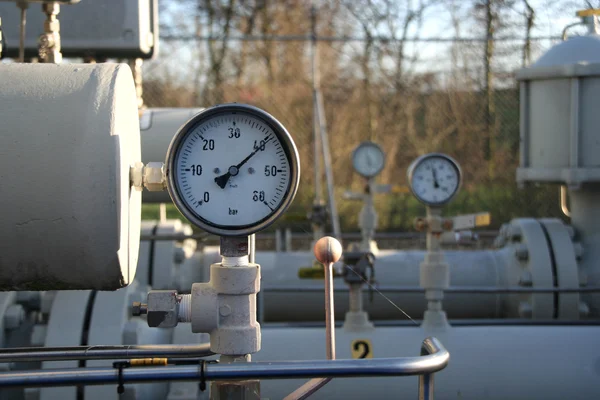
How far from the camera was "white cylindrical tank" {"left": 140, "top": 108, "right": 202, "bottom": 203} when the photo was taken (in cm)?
323

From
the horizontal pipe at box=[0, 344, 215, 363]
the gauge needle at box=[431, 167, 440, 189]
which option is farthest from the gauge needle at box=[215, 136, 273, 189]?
the gauge needle at box=[431, 167, 440, 189]

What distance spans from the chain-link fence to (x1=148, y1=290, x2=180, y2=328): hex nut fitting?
4.98 meters

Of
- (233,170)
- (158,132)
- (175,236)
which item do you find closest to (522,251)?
(175,236)

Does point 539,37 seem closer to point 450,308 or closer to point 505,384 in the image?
point 450,308

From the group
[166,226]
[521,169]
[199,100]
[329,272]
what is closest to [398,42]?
[199,100]

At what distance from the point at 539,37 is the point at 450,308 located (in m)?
2.91

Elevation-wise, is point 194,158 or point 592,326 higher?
point 194,158

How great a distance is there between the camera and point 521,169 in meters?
4.17

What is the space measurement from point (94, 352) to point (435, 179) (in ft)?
7.37

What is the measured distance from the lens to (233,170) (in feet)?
5.79

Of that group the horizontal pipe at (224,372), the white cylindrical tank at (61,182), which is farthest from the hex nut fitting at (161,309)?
the horizontal pipe at (224,372)

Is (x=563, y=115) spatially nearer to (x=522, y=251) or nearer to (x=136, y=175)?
(x=522, y=251)

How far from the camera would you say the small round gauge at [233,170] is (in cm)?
174

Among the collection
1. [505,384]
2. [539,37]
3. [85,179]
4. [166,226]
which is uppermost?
[539,37]
